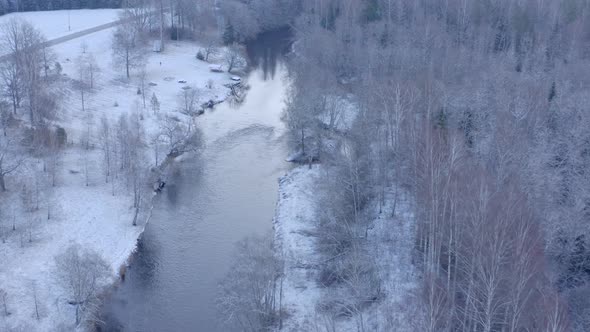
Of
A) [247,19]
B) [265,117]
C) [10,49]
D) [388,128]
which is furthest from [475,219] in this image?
[247,19]

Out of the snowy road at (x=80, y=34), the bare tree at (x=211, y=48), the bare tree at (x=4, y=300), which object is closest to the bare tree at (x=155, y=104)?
the snowy road at (x=80, y=34)

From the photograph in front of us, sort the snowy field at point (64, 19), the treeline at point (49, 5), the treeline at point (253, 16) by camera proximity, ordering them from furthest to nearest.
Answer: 1. the treeline at point (49, 5)
2. the treeline at point (253, 16)
3. the snowy field at point (64, 19)

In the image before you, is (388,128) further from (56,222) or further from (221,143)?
(56,222)

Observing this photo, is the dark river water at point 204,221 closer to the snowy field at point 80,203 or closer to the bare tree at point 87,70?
the snowy field at point 80,203

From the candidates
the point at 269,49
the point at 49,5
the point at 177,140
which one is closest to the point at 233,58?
the point at 269,49

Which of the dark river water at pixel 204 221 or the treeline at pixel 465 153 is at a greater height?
the treeline at pixel 465 153

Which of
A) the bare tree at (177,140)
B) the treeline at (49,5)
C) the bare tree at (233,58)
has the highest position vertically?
the treeline at (49,5)
